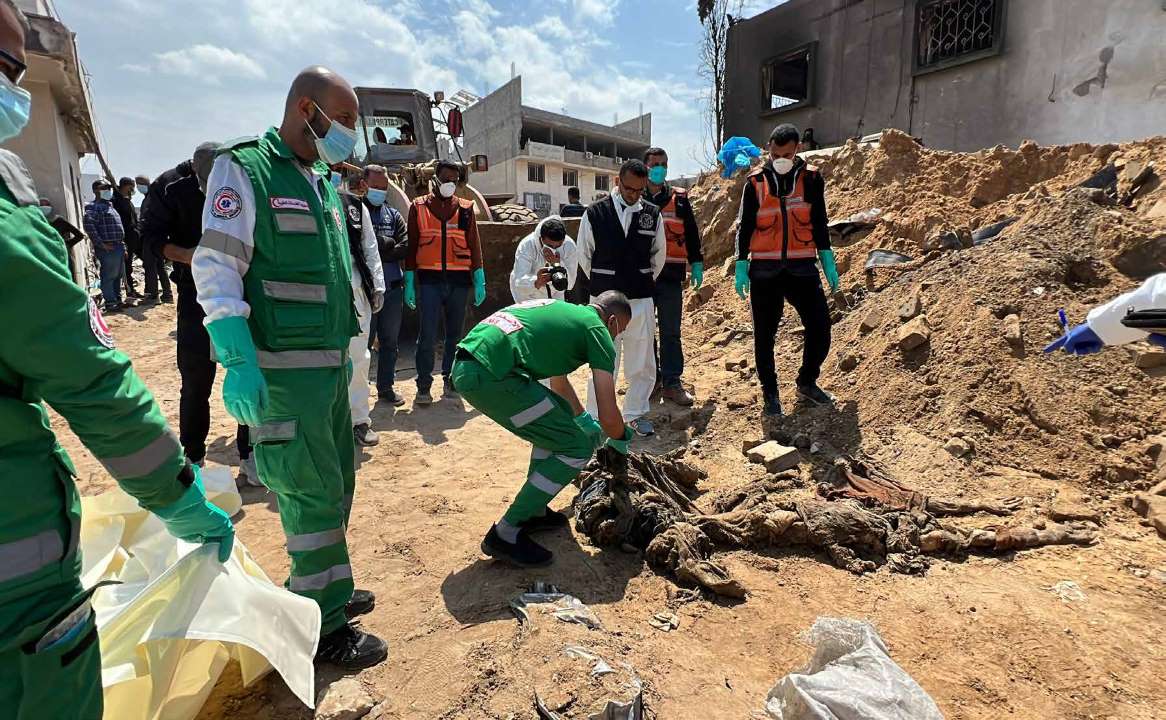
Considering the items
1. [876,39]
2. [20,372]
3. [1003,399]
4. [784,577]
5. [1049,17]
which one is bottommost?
[784,577]

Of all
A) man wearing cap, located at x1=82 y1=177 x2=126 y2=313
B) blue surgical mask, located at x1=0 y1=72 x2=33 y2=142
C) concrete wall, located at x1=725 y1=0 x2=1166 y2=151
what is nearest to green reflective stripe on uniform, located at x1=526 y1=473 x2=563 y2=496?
blue surgical mask, located at x1=0 y1=72 x2=33 y2=142

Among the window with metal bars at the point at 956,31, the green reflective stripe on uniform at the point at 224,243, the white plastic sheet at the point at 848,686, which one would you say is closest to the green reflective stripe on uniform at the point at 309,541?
the green reflective stripe on uniform at the point at 224,243

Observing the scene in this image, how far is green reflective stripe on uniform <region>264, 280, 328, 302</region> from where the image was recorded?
1942mm

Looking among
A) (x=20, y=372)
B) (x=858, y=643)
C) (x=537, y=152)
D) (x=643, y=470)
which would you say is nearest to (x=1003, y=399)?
(x=643, y=470)

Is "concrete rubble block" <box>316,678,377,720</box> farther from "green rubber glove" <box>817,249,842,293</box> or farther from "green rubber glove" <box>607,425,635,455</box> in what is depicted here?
"green rubber glove" <box>817,249,842,293</box>

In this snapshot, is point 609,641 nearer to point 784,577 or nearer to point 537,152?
point 784,577

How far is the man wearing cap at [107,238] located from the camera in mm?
8141

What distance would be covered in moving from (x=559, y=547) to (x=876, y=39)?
9578mm

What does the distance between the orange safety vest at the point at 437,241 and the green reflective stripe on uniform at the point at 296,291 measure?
133 inches

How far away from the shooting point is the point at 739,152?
9.09 meters

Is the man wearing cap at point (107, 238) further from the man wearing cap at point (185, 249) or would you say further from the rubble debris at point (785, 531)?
the rubble debris at point (785, 531)

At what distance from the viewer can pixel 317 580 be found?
2.03 meters

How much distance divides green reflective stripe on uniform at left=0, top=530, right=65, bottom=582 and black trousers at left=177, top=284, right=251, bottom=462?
232cm

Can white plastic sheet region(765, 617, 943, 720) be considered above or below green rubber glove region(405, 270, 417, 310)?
below
